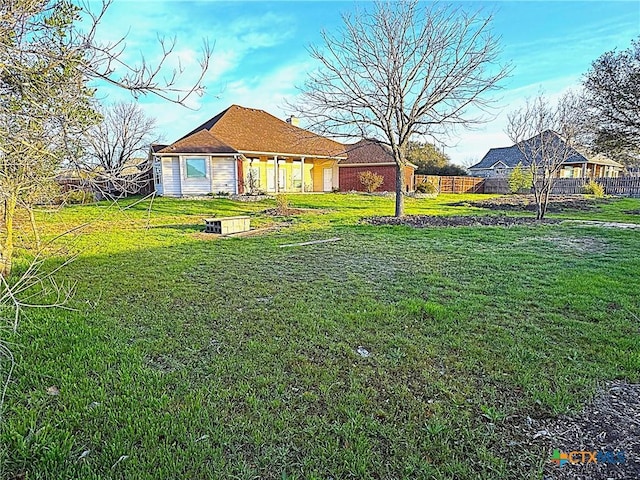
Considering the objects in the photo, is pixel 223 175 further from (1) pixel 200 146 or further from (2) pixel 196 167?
(1) pixel 200 146

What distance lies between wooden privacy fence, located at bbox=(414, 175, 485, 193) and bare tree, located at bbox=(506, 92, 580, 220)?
15.8 m

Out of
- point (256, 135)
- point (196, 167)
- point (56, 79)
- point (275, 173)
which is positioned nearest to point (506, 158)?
point (275, 173)

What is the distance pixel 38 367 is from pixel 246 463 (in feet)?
6.46

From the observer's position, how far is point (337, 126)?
40.5 feet

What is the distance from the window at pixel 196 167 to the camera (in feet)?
63.2

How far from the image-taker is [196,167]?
763 inches

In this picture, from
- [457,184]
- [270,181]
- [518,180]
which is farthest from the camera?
[457,184]

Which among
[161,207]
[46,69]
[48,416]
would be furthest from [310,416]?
[161,207]

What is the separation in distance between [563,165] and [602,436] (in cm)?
3634

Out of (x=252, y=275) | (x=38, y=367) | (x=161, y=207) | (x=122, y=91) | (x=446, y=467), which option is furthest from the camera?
(x=161, y=207)

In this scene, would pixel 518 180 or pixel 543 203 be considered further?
pixel 518 180

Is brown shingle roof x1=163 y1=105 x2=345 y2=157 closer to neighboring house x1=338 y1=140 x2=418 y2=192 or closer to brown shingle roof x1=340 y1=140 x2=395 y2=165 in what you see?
brown shingle roof x1=340 y1=140 x2=395 y2=165

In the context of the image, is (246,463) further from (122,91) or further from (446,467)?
(122,91)

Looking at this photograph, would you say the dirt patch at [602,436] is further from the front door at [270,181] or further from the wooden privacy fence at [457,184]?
the wooden privacy fence at [457,184]
